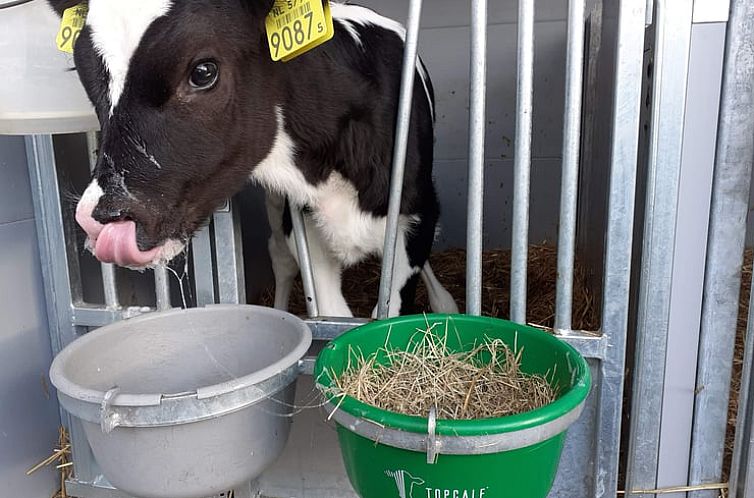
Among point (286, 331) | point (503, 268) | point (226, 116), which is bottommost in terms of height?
point (503, 268)

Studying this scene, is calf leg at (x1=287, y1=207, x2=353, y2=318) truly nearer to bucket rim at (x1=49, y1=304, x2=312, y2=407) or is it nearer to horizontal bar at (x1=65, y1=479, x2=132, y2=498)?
bucket rim at (x1=49, y1=304, x2=312, y2=407)

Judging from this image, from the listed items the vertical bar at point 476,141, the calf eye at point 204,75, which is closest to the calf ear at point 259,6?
the calf eye at point 204,75

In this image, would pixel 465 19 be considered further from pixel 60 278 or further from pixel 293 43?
pixel 60 278

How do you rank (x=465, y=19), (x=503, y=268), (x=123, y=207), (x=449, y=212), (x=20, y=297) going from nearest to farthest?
1. (x=123, y=207)
2. (x=20, y=297)
3. (x=503, y=268)
4. (x=465, y=19)
5. (x=449, y=212)

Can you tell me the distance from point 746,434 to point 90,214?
52.8 inches

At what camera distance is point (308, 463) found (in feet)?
5.08

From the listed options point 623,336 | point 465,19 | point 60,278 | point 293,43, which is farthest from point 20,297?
point 465,19

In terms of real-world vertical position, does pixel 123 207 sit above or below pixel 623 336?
above

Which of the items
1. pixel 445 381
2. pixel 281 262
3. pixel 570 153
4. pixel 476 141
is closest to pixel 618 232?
pixel 570 153

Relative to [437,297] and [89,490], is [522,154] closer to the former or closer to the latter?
[437,297]

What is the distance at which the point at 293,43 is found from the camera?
1179 millimetres

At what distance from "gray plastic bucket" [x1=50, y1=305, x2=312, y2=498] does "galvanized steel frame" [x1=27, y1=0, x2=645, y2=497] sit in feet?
0.51

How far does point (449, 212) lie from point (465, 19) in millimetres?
863

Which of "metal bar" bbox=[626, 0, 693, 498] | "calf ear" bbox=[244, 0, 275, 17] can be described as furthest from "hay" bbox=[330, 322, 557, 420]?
"calf ear" bbox=[244, 0, 275, 17]
